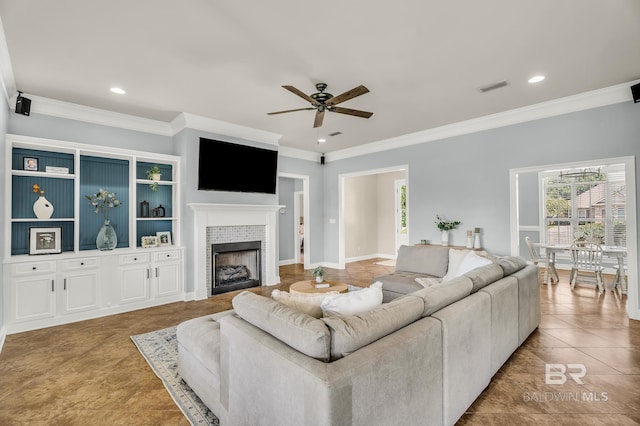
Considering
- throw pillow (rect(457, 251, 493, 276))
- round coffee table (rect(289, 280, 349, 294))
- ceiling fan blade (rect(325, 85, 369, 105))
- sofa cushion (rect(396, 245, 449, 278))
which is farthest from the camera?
sofa cushion (rect(396, 245, 449, 278))

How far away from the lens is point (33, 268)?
11.3 ft

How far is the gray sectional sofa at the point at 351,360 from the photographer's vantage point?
1188 millimetres

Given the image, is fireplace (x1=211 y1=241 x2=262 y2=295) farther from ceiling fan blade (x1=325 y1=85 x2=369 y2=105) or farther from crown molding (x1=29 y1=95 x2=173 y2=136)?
ceiling fan blade (x1=325 y1=85 x2=369 y2=105)

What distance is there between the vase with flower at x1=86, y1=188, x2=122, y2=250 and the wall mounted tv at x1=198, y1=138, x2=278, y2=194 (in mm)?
1212

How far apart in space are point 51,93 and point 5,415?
356 cm

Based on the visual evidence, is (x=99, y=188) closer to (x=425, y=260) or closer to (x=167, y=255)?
(x=167, y=255)

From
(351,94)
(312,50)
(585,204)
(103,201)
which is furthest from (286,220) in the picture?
(585,204)

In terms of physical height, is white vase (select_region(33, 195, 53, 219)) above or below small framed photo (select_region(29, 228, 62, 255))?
above

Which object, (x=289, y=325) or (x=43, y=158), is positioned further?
(x=43, y=158)

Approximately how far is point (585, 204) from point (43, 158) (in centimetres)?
1025

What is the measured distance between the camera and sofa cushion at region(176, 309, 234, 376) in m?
1.87

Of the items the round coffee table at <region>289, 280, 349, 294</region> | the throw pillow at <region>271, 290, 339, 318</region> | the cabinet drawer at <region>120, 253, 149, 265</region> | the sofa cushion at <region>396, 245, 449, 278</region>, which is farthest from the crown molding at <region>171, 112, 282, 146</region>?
the throw pillow at <region>271, 290, 339, 318</region>

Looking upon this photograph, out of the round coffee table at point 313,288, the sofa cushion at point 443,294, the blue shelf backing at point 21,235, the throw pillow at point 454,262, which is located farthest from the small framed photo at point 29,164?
the throw pillow at point 454,262

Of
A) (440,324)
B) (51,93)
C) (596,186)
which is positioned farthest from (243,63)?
(596,186)
